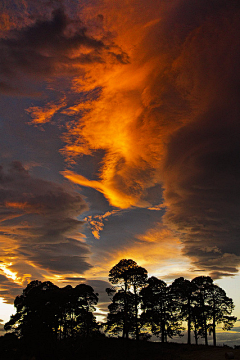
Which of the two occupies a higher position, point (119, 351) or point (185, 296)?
point (185, 296)

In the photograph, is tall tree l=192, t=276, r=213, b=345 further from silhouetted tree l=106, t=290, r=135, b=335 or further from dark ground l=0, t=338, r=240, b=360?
silhouetted tree l=106, t=290, r=135, b=335

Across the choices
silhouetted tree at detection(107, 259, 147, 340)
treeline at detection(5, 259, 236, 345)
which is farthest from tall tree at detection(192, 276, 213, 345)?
silhouetted tree at detection(107, 259, 147, 340)

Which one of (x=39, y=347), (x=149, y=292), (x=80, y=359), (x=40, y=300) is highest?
(x=149, y=292)

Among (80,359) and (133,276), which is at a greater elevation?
(133,276)

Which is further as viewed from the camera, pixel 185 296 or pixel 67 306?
pixel 185 296

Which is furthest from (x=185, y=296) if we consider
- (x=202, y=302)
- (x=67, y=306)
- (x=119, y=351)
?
(x=67, y=306)

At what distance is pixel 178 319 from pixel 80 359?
19.0 meters

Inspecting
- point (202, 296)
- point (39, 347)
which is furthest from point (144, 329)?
point (39, 347)

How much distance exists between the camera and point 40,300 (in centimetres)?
2758

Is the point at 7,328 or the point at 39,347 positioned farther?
the point at 7,328

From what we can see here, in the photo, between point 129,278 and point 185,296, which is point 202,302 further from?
point 129,278

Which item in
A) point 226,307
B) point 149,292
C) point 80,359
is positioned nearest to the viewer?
point 80,359

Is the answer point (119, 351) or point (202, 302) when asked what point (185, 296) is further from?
point (119, 351)

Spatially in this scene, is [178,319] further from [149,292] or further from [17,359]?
[17,359]
